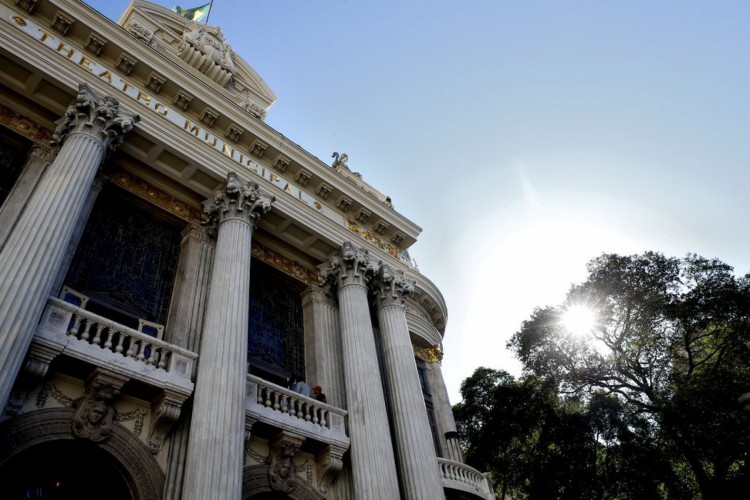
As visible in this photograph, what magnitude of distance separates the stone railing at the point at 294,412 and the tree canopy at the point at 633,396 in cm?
1180

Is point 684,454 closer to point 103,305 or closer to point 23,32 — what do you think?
point 103,305

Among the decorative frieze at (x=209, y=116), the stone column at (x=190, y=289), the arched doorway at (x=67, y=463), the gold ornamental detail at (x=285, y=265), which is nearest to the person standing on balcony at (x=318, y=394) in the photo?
the stone column at (x=190, y=289)

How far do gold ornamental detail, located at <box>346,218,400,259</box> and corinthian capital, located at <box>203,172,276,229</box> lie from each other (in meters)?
3.57

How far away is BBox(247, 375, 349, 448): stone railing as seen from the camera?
10773 mm

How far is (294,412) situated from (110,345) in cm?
414

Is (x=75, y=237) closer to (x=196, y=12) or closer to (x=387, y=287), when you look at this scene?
(x=387, y=287)

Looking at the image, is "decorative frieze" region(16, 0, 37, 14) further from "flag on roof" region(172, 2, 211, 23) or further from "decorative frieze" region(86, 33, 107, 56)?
"flag on roof" region(172, 2, 211, 23)

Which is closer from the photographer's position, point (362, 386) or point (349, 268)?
point (362, 386)

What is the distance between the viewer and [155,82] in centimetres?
1312

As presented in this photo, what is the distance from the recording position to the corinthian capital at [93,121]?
1089 cm

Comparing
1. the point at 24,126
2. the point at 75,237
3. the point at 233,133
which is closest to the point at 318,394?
the point at 75,237

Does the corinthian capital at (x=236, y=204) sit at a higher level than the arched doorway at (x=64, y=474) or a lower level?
higher

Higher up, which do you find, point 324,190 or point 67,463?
point 324,190

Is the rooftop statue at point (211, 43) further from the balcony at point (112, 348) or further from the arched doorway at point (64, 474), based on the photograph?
the arched doorway at point (64, 474)
